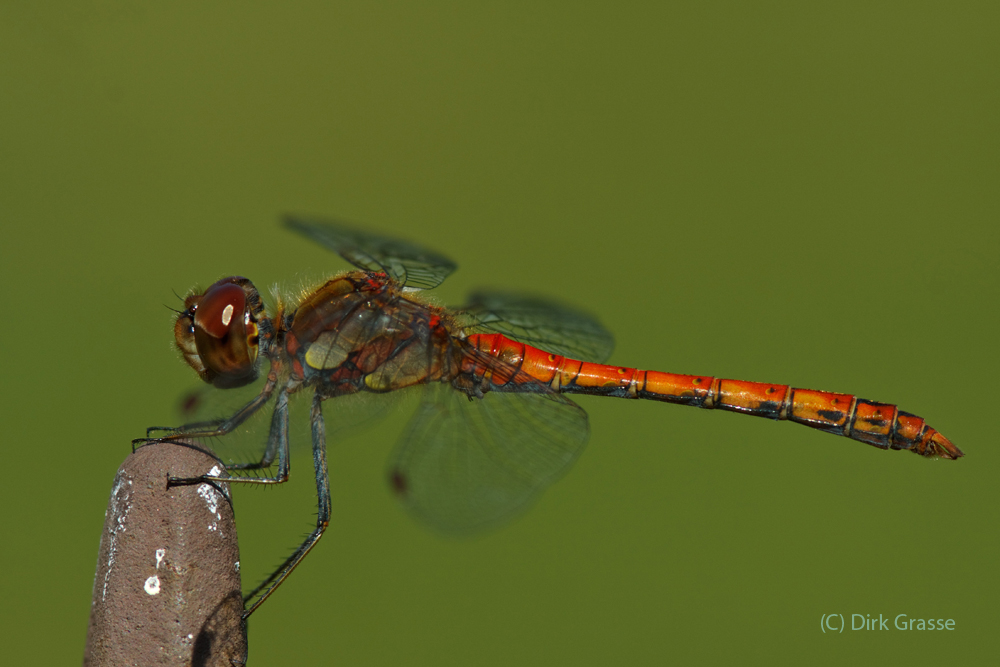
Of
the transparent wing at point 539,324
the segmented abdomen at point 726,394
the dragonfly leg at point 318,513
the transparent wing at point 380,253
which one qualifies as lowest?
the dragonfly leg at point 318,513

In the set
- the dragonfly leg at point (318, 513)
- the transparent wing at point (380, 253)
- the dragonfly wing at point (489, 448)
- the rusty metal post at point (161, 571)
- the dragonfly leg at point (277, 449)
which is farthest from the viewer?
the dragonfly wing at point (489, 448)

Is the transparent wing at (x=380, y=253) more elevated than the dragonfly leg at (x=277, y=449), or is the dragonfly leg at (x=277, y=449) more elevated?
the transparent wing at (x=380, y=253)

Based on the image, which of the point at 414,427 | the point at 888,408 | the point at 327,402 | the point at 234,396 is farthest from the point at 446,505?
the point at 888,408

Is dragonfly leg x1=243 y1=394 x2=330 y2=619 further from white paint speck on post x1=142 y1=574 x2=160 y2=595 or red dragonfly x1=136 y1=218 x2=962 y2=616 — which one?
white paint speck on post x1=142 y1=574 x2=160 y2=595

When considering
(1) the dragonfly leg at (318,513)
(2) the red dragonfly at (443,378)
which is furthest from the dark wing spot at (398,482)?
(1) the dragonfly leg at (318,513)

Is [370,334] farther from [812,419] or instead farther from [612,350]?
[812,419]

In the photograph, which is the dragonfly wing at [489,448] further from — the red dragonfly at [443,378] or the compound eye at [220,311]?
the compound eye at [220,311]

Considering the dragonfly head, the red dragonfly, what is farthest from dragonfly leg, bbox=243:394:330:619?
the dragonfly head
